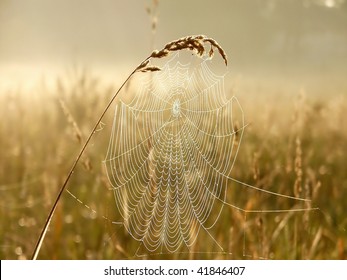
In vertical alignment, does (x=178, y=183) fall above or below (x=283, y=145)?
below

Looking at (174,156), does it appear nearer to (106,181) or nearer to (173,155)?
(173,155)

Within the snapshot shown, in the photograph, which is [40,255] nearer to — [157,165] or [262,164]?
[157,165]

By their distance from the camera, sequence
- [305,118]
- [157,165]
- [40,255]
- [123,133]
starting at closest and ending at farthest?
[40,255] < [123,133] < [157,165] < [305,118]

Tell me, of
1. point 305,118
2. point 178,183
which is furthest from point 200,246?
point 305,118

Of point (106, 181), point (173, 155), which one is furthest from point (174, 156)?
point (106, 181)
